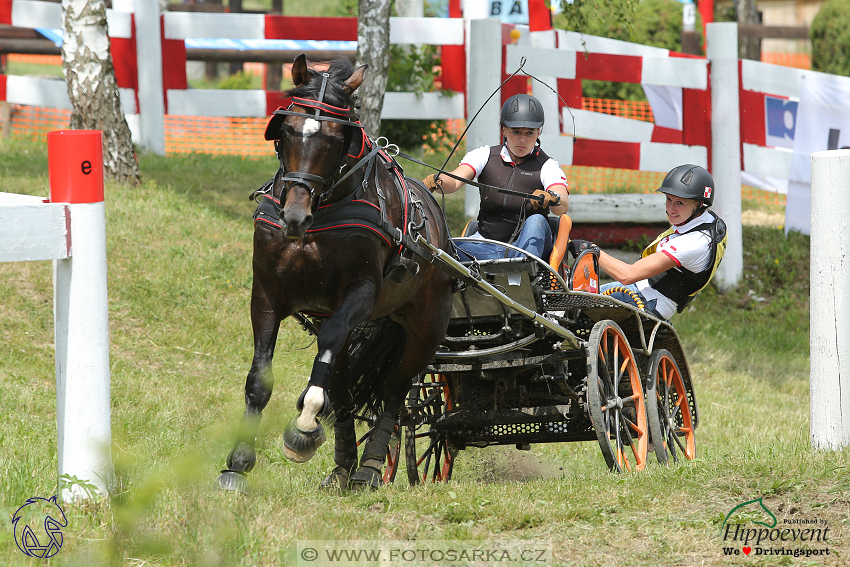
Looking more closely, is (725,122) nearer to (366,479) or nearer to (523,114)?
(523,114)

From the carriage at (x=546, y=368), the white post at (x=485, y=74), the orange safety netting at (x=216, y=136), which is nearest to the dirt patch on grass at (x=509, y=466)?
the carriage at (x=546, y=368)

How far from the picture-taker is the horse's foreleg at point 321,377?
3.48 m

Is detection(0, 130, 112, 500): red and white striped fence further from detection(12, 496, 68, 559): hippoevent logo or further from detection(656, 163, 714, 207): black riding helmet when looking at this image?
detection(656, 163, 714, 207): black riding helmet

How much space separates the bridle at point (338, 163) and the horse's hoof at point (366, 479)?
1.41 metres

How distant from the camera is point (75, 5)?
8164 mm

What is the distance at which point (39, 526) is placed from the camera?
2914 mm

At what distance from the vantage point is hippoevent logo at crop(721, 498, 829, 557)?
10.6 ft

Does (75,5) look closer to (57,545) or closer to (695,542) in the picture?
(57,545)

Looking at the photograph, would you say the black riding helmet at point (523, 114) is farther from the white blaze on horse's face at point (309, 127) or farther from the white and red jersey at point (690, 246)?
the white blaze on horse's face at point (309, 127)

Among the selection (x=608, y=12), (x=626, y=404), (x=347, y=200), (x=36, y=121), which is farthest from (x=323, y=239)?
(x=36, y=121)

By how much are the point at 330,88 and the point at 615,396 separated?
7.96ft

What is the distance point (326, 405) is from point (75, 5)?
20.1 feet

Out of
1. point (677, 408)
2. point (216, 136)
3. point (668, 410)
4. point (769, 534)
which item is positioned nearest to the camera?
point (769, 534)

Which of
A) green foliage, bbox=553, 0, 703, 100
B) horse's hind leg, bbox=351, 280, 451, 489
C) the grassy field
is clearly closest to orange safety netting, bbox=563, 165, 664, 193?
green foliage, bbox=553, 0, 703, 100
